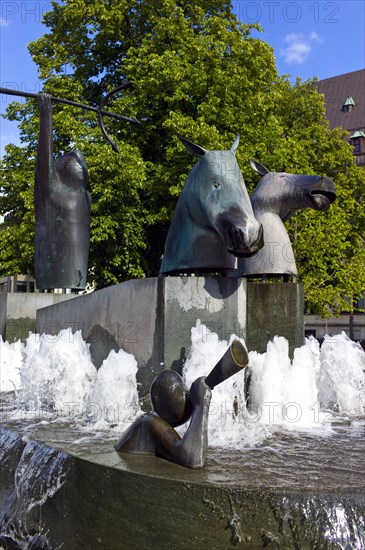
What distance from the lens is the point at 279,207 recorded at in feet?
23.1

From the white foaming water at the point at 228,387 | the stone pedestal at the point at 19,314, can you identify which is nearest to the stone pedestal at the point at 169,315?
the white foaming water at the point at 228,387

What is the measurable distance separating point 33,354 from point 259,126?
44.5ft

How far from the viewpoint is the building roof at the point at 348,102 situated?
51.3 meters

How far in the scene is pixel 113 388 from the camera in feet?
19.2

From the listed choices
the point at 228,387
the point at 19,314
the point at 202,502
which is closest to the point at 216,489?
the point at 202,502

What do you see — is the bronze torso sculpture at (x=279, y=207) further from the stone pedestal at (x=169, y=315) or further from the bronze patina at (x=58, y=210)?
the bronze patina at (x=58, y=210)

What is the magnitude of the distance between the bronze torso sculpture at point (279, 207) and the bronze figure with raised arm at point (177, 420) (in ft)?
10.5

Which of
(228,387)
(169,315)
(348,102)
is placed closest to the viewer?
(228,387)

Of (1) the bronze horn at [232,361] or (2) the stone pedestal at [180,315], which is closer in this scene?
(1) the bronze horn at [232,361]

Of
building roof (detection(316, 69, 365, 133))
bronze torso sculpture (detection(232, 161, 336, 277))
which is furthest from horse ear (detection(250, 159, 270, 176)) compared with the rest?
building roof (detection(316, 69, 365, 133))

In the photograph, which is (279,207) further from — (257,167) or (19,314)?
(19,314)

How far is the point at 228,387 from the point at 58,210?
4519mm

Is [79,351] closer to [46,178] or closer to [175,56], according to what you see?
[46,178]

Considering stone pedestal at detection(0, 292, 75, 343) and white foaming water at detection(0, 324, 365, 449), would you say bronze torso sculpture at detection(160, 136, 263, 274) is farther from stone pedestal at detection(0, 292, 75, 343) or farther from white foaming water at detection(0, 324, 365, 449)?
stone pedestal at detection(0, 292, 75, 343)
